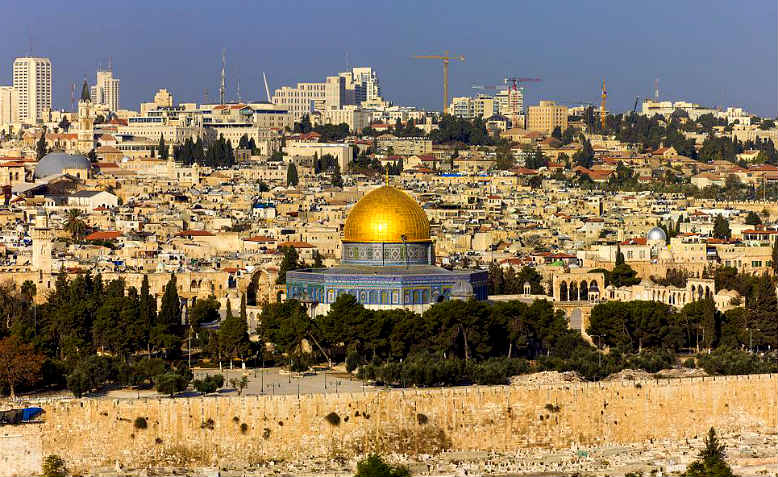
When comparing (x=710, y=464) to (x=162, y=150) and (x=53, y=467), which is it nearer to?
(x=53, y=467)

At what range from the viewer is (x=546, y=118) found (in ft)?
435

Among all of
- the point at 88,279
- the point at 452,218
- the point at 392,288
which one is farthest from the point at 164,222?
the point at 392,288

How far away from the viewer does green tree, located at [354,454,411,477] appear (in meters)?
31.8

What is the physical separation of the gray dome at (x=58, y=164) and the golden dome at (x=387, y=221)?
46.5m

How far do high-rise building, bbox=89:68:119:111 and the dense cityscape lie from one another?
87602mm

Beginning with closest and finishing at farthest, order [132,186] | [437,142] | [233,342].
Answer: [233,342]
[132,186]
[437,142]

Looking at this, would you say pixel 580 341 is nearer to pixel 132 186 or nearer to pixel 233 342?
pixel 233 342

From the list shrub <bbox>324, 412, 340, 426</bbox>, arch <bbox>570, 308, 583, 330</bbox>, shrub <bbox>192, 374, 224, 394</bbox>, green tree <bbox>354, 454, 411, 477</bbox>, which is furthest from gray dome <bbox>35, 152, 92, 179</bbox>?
green tree <bbox>354, 454, 411, 477</bbox>

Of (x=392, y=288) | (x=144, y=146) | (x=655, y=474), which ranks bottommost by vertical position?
(x=655, y=474)

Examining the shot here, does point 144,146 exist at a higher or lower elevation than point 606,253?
higher

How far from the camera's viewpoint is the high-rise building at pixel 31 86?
168000mm

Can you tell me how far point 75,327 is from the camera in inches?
1625

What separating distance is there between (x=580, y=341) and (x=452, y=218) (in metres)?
31.1

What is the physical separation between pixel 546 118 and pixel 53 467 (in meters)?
102
